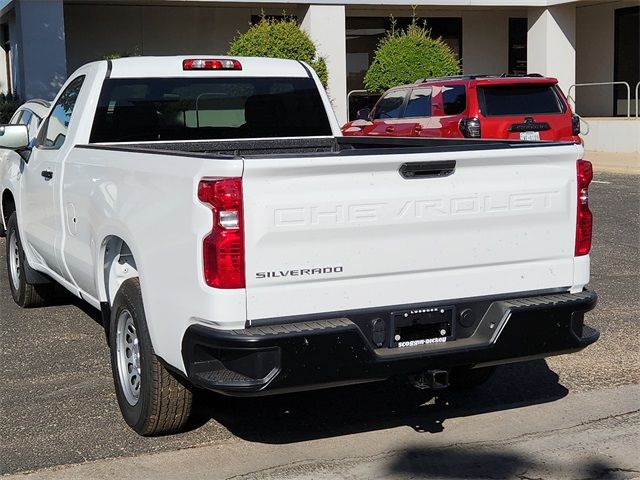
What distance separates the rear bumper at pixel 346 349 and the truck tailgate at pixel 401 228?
0.10 metres

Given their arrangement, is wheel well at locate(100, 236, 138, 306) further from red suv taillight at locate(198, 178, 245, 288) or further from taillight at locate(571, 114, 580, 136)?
taillight at locate(571, 114, 580, 136)

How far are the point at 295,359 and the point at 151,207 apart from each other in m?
1.01

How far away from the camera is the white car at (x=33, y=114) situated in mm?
9125

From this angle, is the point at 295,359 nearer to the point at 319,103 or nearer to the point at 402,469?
the point at 402,469

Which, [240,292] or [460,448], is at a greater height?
[240,292]

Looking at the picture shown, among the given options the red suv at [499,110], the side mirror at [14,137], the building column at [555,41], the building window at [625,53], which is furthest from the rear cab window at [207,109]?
the building window at [625,53]

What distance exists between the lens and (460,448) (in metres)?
4.79

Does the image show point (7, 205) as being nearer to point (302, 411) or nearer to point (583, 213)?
point (302, 411)

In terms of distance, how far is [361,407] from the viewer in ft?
17.8

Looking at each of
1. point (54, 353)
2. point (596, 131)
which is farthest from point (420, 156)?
point (596, 131)

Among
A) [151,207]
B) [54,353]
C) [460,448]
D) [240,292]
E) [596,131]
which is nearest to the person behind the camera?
[240,292]

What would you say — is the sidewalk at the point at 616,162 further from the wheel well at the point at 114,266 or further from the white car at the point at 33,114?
the wheel well at the point at 114,266

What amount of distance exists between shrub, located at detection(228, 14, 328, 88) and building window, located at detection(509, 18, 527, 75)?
929cm

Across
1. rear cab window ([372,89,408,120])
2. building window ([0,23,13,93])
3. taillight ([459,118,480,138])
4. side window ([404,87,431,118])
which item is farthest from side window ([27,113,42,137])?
building window ([0,23,13,93])
